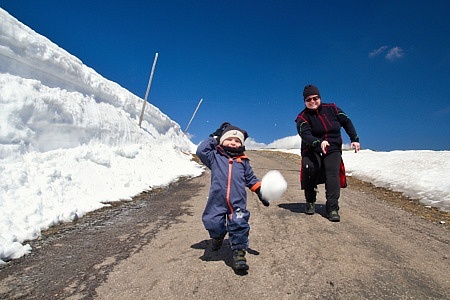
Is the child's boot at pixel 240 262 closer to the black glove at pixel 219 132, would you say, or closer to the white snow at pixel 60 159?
the black glove at pixel 219 132

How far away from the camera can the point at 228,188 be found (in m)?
3.29

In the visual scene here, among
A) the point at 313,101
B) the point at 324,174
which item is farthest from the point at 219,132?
the point at 324,174

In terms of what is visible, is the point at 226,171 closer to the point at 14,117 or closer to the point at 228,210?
the point at 228,210

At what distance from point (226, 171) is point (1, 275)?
244 centimetres

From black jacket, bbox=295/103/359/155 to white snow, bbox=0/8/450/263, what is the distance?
3.09m

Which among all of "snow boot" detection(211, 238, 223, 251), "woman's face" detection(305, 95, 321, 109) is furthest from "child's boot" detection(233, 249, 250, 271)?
"woman's face" detection(305, 95, 321, 109)

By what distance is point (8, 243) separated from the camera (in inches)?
142

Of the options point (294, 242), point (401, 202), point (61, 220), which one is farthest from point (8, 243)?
point (401, 202)

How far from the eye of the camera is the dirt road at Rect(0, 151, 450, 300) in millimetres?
2602

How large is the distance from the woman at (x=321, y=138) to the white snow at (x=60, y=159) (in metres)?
3.06

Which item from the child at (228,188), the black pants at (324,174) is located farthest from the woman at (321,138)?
the child at (228,188)

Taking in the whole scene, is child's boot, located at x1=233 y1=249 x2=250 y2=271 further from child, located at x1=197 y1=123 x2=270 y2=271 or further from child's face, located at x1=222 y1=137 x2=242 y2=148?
child's face, located at x1=222 y1=137 x2=242 y2=148

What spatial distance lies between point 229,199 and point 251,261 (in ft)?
2.21

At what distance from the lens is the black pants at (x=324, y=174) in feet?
15.6
